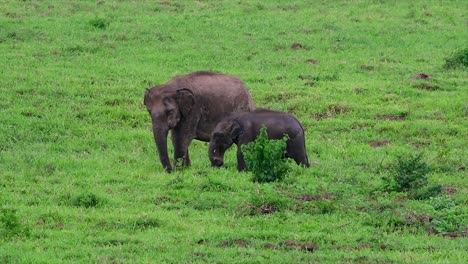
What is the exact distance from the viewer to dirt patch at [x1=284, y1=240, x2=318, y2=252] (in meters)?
12.5

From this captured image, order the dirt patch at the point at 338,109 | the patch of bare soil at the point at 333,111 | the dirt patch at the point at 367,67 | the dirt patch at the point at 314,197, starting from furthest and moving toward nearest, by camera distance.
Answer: the dirt patch at the point at 367,67
the dirt patch at the point at 338,109
the patch of bare soil at the point at 333,111
the dirt patch at the point at 314,197

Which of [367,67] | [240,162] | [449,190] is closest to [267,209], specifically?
[240,162]

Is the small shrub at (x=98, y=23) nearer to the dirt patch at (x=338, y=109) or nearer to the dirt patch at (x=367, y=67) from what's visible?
the dirt patch at (x=367, y=67)

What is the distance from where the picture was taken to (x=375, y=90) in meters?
23.6

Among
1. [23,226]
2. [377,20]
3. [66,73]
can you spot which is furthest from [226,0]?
[23,226]

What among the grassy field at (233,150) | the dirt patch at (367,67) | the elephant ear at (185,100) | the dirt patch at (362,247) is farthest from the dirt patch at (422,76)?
the dirt patch at (362,247)

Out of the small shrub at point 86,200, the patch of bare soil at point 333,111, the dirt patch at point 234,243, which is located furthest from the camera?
the patch of bare soil at point 333,111

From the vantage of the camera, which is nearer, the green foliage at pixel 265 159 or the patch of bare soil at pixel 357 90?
the green foliage at pixel 265 159

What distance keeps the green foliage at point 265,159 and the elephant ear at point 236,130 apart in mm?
1139

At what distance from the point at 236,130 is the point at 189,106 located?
96 cm

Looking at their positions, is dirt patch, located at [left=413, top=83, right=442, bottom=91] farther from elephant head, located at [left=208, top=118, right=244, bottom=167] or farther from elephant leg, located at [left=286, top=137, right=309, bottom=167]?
elephant head, located at [left=208, top=118, right=244, bottom=167]

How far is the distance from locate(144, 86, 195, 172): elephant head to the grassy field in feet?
1.40

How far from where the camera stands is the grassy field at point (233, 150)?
1280 cm

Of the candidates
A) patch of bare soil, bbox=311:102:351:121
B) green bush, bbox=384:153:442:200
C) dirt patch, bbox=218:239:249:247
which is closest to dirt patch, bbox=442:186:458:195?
green bush, bbox=384:153:442:200
